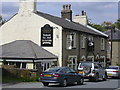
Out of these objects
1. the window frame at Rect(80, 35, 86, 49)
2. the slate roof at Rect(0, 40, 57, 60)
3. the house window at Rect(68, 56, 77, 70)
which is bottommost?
the house window at Rect(68, 56, 77, 70)

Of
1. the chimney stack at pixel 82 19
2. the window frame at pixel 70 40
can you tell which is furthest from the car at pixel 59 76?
the chimney stack at pixel 82 19

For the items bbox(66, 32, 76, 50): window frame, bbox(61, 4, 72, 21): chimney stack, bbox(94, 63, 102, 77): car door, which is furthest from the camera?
bbox(61, 4, 72, 21): chimney stack

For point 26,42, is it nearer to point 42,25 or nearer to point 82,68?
point 42,25

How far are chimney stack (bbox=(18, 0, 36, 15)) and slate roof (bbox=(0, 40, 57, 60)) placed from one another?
3552 millimetres

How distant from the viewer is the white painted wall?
107ft

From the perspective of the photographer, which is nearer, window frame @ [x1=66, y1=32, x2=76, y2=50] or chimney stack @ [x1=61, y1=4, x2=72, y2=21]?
window frame @ [x1=66, y1=32, x2=76, y2=50]

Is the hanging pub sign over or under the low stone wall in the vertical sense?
over

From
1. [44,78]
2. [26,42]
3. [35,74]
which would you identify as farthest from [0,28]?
[44,78]

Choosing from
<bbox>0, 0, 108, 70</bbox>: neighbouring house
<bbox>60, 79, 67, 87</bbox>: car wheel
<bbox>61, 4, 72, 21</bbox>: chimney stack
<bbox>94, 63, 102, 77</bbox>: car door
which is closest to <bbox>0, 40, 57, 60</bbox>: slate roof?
<bbox>0, 0, 108, 70</bbox>: neighbouring house

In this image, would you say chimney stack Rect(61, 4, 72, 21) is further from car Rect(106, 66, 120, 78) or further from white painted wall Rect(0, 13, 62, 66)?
→ car Rect(106, 66, 120, 78)

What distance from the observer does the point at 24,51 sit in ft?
102

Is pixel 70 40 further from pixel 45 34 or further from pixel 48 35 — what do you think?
pixel 45 34

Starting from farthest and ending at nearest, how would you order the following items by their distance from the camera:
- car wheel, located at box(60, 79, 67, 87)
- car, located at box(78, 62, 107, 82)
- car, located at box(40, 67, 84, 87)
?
car, located at box(78, 62, 107, 82), car wheel, located at box(60, 79, 67, 87), car, located at box(40, 67, 84, 87)

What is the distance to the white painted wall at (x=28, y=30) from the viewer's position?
32625 millimetres
